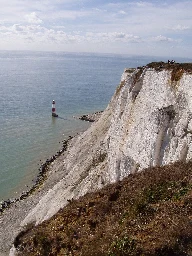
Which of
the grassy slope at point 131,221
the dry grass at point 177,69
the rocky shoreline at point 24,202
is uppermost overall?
the dry grass at point 177,69

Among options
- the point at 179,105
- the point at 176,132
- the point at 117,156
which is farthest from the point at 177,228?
the point at 117,156

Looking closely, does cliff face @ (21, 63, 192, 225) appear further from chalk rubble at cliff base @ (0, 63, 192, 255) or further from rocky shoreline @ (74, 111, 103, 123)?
rocky shoreline @ (74, 111, 103, 123)

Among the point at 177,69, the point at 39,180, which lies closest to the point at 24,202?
the point at 39,180

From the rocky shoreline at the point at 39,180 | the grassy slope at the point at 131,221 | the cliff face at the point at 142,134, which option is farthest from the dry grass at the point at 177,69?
the rocky shoreline at the point at 39,180

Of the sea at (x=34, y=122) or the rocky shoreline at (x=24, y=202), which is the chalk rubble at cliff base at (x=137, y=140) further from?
the sea at (x=34, y=122)

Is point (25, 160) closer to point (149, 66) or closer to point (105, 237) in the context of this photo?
point (149, 66)

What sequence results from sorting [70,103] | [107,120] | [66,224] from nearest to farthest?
[66,224] → [107,120] → [70,103]

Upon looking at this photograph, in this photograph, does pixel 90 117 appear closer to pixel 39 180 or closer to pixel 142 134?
pixel 39 180
